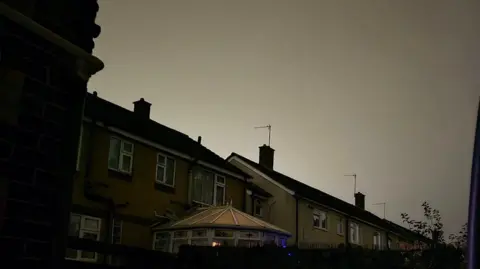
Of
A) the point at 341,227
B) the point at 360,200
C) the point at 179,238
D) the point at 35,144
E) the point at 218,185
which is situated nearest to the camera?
the point at 35,144

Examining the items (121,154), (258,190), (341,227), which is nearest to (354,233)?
(341,227)

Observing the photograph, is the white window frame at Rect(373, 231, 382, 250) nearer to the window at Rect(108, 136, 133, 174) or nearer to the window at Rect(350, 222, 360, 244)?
the window at Rect(350, 222, 360, 244)

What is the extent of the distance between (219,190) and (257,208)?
4.64 m

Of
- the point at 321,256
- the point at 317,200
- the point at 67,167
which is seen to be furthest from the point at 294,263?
the point at 317,200

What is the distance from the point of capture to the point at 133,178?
1902cm

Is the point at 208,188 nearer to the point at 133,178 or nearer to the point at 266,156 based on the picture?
the point at 133,178

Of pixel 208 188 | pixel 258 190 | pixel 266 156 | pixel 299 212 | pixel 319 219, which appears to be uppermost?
pixel 266 156

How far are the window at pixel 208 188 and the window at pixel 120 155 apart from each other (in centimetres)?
362

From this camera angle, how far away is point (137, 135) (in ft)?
63.2

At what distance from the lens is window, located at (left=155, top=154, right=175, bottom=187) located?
66.8ft

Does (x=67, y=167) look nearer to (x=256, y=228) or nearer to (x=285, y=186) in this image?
(x=256, y=228)

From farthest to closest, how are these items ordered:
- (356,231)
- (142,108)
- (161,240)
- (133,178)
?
(356,231) → (142,108) → (161,240) → (133,178)

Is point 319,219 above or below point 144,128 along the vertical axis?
below

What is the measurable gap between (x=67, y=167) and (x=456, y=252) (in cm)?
938
